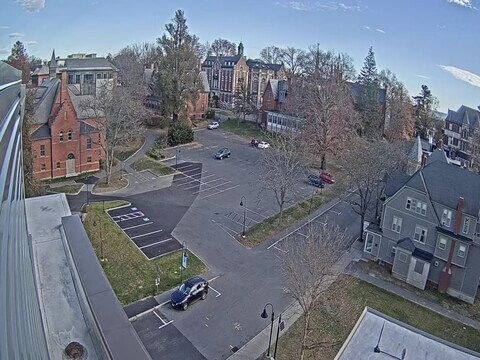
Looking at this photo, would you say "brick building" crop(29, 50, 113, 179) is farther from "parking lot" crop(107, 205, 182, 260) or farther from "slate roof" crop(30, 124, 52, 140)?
"parking lot" crop(107, 205, 182, 260)

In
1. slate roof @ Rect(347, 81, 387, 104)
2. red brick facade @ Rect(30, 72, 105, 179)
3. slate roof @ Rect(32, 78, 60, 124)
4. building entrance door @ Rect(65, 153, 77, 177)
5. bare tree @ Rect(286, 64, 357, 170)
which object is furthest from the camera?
slate roof @ Rect(347, 81, 387, 104)

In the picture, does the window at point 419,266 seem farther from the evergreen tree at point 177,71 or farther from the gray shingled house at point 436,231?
the evergreen tree at point 177,71

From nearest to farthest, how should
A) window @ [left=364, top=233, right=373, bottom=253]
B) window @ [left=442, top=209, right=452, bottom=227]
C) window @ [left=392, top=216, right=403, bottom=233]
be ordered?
window @ [left=442, top=209, right=452, bottom=227]
window @ [left=392, top=216, right=403, bottom=233]
window @ [left=364, top=233, right=373, bottom=253]

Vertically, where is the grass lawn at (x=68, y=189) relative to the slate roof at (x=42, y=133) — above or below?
below

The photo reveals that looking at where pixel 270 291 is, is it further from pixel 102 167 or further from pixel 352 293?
pixel 102 167

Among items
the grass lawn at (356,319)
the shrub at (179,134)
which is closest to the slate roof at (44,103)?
the shrub at (179,134)

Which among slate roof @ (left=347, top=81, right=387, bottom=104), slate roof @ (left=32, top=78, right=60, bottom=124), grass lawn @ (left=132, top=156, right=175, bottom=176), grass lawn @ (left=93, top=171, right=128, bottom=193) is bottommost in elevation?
grass lawn @ (left=93, top=171, right=128, bottom=193)

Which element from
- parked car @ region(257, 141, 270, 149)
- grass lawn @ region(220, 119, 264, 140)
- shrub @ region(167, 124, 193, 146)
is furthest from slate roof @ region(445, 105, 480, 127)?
shrub @ region(167, 124, 193, 146)
